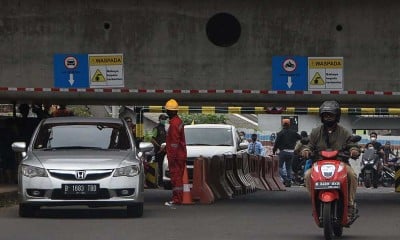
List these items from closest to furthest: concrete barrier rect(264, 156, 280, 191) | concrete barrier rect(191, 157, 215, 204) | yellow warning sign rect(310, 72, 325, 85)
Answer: concrete barrier rect(191, 157, 215, 204) < yellow warning sign rect(310, 72, 325, 85) < concrete barrier rect(264, 156, 280, 191)

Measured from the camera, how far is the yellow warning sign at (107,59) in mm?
19938

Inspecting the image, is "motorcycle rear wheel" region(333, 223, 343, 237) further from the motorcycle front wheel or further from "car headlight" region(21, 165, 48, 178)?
"car headlight" region(21, 165, 48, 178)

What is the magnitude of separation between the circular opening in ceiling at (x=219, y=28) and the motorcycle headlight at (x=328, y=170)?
8.68 m

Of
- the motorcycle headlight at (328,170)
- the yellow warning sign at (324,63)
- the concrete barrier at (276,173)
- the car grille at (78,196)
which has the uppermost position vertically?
the yellow warning sign at (324,63)

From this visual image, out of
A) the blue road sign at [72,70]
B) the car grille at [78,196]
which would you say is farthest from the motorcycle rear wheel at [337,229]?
the blue road sign at [72,70]

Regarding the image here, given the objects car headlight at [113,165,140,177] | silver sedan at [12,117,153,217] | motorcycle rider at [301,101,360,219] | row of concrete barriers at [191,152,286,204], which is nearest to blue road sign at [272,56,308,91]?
row of concrete barriers at [191,152,286,204]

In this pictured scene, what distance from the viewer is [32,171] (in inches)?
577

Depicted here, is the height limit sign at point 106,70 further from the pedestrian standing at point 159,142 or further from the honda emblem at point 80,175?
the honda emblem at point 80,175

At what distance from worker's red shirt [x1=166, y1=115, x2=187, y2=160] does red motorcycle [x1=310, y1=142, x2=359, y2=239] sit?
6732 millimetres

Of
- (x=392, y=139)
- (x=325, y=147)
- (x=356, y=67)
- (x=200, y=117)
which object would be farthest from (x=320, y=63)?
(x=200, y=117)

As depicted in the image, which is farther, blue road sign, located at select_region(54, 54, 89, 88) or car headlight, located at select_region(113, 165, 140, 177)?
blue road sign, located at select_region(54, 54, 89, 88)

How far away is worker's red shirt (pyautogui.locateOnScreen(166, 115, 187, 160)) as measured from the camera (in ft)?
60.0

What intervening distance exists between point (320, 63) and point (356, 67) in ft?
2.43

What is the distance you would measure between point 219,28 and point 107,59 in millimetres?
2298
